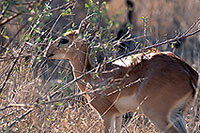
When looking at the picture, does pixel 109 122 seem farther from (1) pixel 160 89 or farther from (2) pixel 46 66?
(2) pixel 46 66

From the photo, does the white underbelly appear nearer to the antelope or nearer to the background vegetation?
the antelope

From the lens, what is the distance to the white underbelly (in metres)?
4.45

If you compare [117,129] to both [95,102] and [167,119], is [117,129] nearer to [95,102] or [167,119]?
[95,102]

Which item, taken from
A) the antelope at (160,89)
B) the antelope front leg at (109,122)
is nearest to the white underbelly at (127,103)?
the antelope at (160,89)

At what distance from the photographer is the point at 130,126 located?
15.6ft

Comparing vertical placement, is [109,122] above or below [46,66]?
below

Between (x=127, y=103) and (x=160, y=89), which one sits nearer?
(x=160, y=89)

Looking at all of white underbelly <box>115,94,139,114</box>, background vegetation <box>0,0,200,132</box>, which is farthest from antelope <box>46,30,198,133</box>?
background vegetation <box>0,0,200,132</box>

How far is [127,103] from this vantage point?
4.54m

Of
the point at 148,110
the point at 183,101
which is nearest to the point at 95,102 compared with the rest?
the point at 148,110

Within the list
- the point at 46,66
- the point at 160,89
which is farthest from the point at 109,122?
the point at 46,66

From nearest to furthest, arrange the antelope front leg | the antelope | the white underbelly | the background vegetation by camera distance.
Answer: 1. the background vegetation
2. the antelope
3. the white underbelly
4. the antelope front leg

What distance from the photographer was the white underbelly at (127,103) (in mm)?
4449

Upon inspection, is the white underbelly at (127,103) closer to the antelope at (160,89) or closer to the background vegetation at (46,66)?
the antelope at (160,89)
